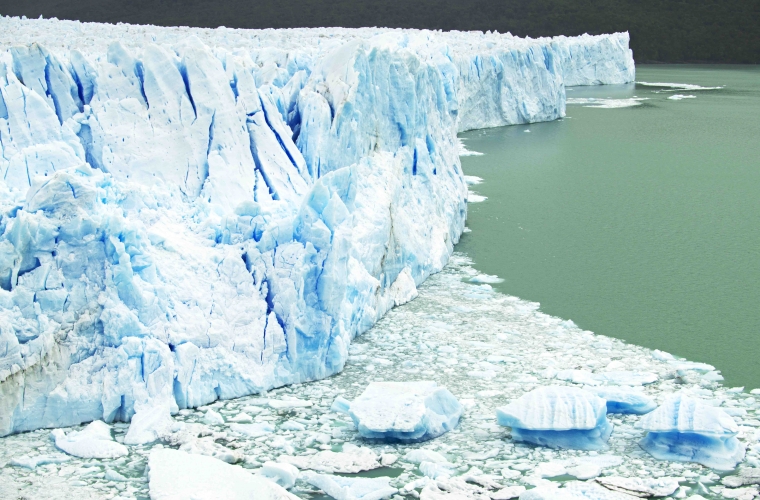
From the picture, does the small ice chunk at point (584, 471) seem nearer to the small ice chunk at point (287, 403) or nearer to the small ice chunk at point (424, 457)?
the small ice chunk at point (424, 457)

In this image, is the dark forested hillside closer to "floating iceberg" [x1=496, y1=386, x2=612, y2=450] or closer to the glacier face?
the glacier face

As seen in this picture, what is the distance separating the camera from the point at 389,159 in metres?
6.39

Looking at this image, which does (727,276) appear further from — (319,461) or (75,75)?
(75,75)

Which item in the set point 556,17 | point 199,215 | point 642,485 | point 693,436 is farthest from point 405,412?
point 556,17

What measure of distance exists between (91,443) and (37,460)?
0.23 meters

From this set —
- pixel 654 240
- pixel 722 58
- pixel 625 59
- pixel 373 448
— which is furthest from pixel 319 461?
pixel 722 58

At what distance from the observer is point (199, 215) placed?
5.00 metres

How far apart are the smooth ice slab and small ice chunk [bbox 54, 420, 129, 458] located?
106 centimetres

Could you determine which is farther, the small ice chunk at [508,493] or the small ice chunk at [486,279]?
the small ice chunk at [486,279]

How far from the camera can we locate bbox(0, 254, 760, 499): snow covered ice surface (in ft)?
11.5

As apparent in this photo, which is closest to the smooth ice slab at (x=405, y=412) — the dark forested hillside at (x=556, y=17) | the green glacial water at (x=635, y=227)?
the green glacial water at (x=635, y=227)

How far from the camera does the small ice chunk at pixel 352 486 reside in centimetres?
340

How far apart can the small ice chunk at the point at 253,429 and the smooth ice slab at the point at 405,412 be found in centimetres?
40

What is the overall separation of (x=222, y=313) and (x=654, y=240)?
4726mm
